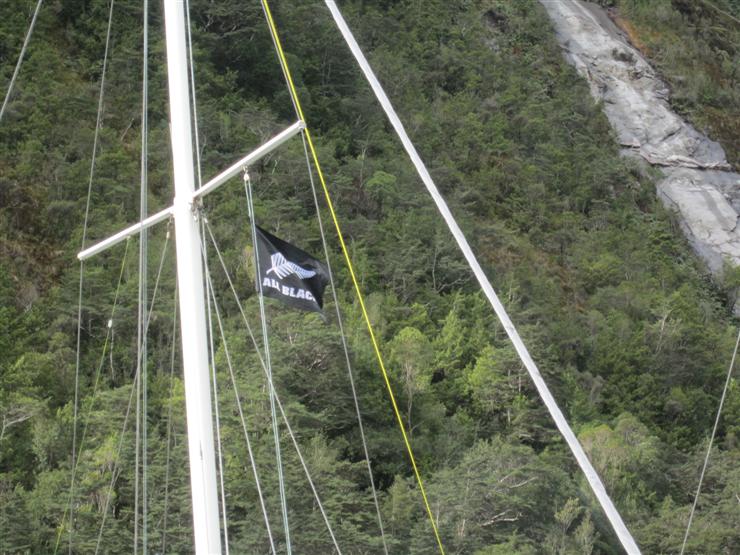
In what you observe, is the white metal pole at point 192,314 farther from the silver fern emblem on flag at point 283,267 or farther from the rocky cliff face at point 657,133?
the rocky cliff face at point 657,133

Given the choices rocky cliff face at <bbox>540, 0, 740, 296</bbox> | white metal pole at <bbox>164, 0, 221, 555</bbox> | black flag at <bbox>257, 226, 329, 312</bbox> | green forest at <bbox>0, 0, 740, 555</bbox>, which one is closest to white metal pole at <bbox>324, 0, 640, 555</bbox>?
white metal pole at <bbox>164, 0, 221, 555</bbox>

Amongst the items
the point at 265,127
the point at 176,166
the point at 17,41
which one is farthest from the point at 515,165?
the point at 176,166

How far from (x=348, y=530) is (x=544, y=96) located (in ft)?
119

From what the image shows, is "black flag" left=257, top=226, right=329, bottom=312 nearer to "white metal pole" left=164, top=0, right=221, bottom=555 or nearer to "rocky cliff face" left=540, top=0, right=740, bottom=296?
"white metal pole" left=164, top=0, right=221, bottom=555

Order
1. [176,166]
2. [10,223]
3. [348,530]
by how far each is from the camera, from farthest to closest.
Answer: [10,223], [348,530], [176,166]

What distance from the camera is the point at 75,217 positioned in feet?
105

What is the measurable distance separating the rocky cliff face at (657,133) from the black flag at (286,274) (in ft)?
137

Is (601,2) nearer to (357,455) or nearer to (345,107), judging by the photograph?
(345,107)

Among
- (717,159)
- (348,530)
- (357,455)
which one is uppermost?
(348,530)

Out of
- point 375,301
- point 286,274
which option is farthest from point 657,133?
point 286,274

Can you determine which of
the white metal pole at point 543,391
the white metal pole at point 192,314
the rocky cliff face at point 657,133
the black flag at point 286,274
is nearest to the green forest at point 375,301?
the rocky cliff face at point 657,133

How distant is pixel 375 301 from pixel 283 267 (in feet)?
80.6

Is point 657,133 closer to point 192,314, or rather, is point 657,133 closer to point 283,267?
point 283,267

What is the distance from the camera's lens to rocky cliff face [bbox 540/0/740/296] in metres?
49.4
